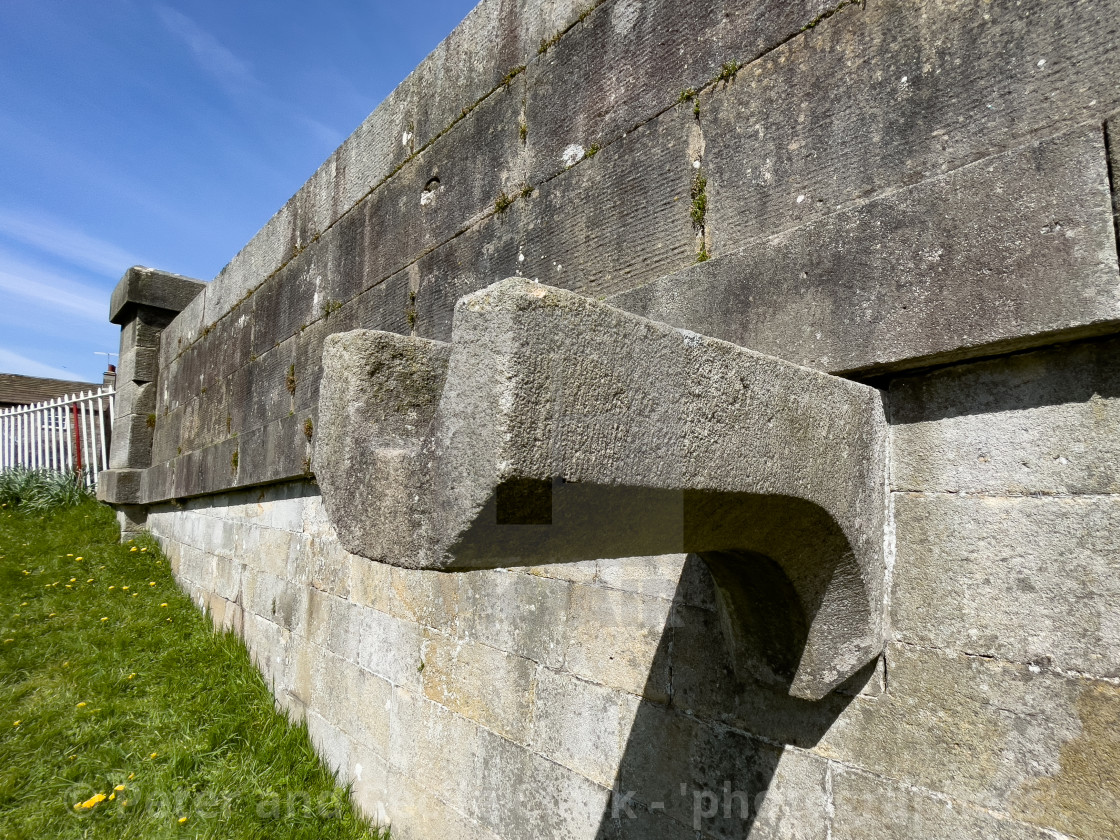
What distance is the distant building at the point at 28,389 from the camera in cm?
2158

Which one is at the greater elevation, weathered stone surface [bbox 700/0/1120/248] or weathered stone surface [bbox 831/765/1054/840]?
weathered stone surface [bbox 700/0/1120/248]

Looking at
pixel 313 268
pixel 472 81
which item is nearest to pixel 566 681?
pixel 472 81

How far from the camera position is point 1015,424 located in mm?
1522

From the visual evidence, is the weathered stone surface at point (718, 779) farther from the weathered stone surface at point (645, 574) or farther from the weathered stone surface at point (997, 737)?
the weathered stone surface at point (645, 574)

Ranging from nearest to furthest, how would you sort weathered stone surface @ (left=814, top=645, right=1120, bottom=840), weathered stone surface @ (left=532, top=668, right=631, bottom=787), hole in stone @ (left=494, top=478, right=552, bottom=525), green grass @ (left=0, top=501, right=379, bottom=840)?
hole in stone @ (left=494, top=478, right=552, bottom=525) < weathered stone surface @ (left=814, top=645, right=1120, bottom=840) < weathered stone surface @ (left=532, top=668, right=631, bottom=787) < green grass @ (left=0, top=501, right=379, bottom=840)

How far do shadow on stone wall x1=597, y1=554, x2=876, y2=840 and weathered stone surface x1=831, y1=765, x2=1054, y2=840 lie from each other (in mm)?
59

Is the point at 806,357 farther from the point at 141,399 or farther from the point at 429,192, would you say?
the point at 141,399

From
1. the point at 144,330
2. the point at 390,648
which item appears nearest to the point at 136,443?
the point at 144,330

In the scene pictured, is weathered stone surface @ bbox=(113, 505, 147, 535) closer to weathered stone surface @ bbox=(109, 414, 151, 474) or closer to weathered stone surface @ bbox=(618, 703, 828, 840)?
weathered stone surface @ bbox=(109, 414, 151, 474)

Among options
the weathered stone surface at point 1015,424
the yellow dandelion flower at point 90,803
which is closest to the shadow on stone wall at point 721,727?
the weathered stone surface at point 1015,424

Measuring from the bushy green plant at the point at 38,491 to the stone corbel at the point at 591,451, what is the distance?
940 cm

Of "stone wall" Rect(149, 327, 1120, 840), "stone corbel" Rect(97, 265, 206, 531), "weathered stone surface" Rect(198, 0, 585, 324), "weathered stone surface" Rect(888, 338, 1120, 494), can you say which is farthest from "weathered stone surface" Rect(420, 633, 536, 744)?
"stone corbel" Rect(97, 265, 206, 531)

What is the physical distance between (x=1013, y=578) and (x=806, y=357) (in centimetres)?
65

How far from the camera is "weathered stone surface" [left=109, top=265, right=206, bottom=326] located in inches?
317
